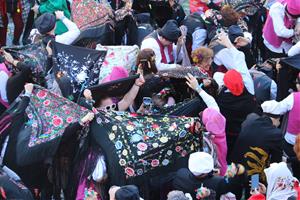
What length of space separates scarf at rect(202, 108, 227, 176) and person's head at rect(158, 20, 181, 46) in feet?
4.60

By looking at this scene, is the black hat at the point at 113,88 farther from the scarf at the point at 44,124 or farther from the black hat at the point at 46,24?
the black hat at the point at 46,24

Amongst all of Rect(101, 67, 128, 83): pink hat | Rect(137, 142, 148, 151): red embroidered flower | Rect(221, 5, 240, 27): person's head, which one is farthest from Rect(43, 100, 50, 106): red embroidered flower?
Rect(221, 5, 240, 27): person's head

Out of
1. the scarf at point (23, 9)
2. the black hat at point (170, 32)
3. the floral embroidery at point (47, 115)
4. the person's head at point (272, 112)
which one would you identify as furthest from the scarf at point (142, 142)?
the scarf at point (23, 9)

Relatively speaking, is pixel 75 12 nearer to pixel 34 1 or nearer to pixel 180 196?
pixel 34 1

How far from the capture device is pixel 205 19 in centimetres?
813

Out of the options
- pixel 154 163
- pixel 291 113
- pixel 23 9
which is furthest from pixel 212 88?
pixel 23 9

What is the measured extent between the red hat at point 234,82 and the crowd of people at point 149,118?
12 mm

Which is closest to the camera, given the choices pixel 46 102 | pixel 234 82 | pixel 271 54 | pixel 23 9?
pixel 46 102

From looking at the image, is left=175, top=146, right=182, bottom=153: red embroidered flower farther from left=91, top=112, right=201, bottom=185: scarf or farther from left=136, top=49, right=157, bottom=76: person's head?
left=136, top=49, right=157, bottom=76: person's head

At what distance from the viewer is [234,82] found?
623 centimetres

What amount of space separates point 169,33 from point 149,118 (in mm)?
1576

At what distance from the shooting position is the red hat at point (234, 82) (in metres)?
6.24

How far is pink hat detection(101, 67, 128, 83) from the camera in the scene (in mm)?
6285

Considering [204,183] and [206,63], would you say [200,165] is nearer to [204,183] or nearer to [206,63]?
[204,183]
